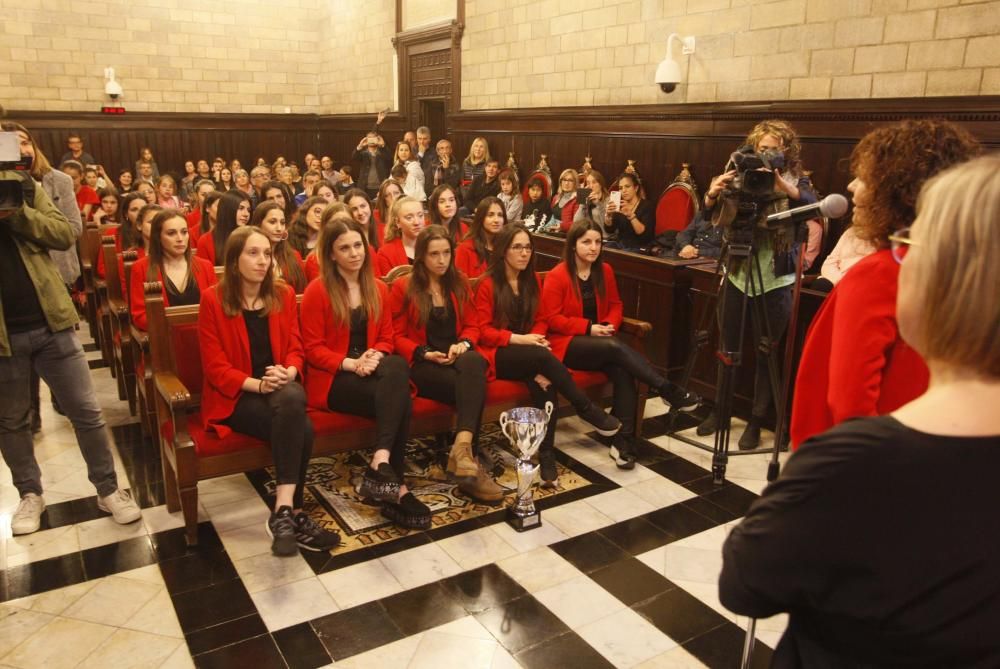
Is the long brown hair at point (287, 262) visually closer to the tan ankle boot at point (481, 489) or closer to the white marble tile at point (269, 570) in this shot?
the tan ankle boot at point (481, 489)

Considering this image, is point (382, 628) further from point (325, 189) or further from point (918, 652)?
point (325, 189)

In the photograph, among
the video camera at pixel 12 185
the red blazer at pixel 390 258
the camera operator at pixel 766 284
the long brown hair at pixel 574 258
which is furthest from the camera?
the red blazer at pixel 390 258

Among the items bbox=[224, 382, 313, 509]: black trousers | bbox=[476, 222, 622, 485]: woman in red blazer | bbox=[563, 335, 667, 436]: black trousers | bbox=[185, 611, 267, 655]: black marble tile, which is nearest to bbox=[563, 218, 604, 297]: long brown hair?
bbox=[476, 222, 622, 485]: woman in red blazer

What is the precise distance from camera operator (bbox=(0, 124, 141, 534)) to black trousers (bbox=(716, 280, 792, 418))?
9.49 feet

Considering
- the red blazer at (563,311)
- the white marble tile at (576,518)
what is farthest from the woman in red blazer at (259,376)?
the red blazer at (563,311)

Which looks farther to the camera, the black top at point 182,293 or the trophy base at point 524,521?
the black top at point 182,293

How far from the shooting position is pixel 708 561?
2.93 m

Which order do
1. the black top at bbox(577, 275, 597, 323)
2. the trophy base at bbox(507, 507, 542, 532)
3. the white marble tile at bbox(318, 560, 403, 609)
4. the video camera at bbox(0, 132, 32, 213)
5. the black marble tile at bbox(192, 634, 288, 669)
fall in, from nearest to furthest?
the black marble tile at bbox(192, 634, 288, 669) < the video camera at bbox(0, 132, 32, 213) < the white marble tile at bbox(318, 560, 403, 609) < the trophy base at bbox(507, 507, 542, 532) < the black top at bbox(577, 275, 597, 323)

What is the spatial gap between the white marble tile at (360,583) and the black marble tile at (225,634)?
28cm

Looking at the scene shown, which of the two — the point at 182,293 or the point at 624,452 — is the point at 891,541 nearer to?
the point at 624,452

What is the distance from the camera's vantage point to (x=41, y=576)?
276cm

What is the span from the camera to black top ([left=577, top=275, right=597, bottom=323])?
160 inches

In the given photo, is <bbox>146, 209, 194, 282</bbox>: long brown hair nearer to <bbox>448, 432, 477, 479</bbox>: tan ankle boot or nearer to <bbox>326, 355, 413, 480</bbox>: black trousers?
<bbox>326, 355, 413, 480</bbox>: black trousers

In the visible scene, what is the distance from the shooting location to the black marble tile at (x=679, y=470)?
3.69m
